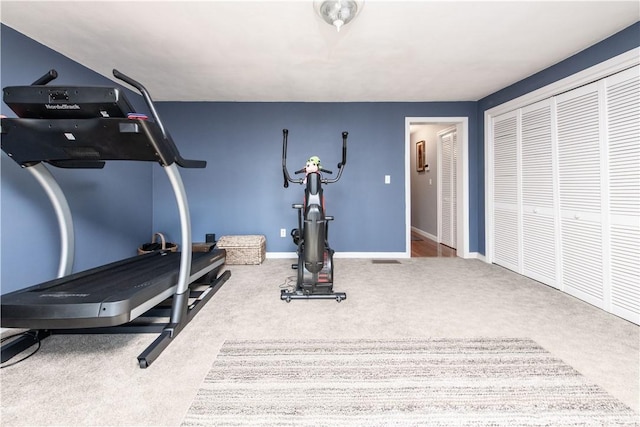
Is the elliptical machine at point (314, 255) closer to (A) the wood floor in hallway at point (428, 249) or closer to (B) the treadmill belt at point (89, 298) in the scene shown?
(B) the treadmill belt at point (89, 298)

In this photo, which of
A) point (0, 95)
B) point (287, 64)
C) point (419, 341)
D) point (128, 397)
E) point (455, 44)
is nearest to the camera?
point (128, 397)

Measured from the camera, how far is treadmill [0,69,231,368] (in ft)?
4.82

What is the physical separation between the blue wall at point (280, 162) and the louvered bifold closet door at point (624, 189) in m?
1.76

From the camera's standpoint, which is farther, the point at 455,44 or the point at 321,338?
the point at 455,44

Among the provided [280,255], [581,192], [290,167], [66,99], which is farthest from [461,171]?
[66,99]

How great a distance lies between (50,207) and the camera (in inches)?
89.5

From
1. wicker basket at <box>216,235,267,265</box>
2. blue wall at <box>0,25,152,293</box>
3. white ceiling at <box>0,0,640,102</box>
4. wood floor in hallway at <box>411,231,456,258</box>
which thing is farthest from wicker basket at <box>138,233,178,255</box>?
A: wood floor in hallway at <box>411,231,456,258</box>

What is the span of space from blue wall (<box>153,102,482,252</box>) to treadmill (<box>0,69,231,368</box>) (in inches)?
73.9

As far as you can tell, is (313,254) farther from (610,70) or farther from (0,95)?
(610,70)

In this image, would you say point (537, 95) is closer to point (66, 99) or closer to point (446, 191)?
point (446, 191)

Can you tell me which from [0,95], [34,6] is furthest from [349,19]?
[0,95]

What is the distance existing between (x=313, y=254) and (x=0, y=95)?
2.67 m

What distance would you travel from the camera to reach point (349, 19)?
6.07ft

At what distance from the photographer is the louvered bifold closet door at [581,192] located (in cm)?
228
